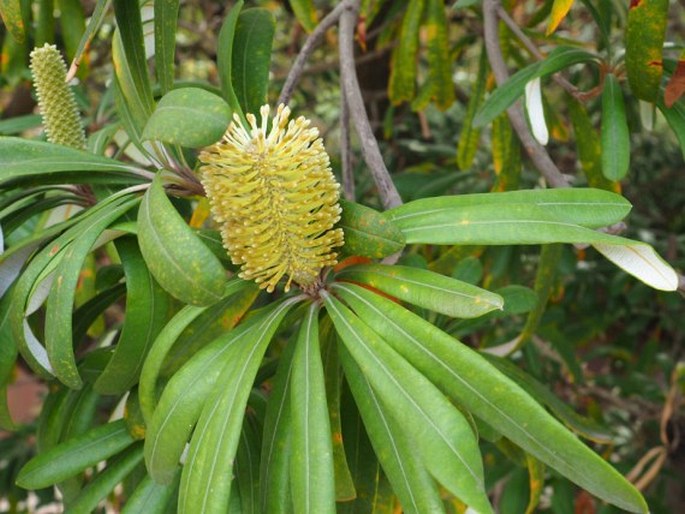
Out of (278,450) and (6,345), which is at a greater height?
(6,345)

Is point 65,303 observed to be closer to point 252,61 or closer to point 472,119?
point 252,61

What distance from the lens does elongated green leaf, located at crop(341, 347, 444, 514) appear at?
0.53 m

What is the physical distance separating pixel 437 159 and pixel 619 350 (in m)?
0.63

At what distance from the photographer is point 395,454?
0.55m

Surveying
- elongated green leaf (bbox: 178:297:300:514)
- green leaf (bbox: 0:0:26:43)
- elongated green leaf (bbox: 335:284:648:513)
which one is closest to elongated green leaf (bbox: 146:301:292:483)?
elongated green leaf (bbox: 178:297:300:514)

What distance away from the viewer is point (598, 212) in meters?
0.55

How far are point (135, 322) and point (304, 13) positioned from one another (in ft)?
1.82

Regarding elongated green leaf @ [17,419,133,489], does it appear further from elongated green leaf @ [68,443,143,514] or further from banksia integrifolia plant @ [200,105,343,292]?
banksia integrifolia plant @ [200,105,343,292]

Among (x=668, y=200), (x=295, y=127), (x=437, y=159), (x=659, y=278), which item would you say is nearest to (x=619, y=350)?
(x=668, y=200)

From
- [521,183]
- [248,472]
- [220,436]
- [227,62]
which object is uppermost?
[227,62]

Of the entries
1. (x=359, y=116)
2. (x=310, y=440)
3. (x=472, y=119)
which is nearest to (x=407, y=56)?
(x=472, y=119)

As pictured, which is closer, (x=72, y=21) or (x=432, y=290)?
(x=432, y=290)

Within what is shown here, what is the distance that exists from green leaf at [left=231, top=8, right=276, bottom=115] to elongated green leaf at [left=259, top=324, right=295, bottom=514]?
0.24 m

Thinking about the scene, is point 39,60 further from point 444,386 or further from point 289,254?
point 444,386
